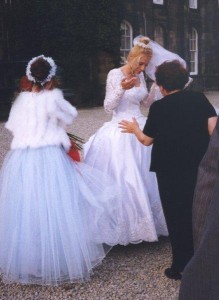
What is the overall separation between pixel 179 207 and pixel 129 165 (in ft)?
2.99

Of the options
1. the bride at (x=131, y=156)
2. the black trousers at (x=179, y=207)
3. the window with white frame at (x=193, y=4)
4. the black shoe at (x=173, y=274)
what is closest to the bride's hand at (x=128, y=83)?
the bride at (x=131, y=156)

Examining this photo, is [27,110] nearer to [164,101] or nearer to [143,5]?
[164,101]

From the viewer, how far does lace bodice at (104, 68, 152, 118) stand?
13.6 feet

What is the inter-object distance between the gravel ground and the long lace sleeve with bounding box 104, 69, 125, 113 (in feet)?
4.10

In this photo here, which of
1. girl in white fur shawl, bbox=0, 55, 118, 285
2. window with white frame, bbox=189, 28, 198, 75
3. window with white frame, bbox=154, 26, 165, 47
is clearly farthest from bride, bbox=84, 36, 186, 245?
window with white frame, bbox=189, 28, 198, 75

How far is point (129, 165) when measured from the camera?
4078 millimetres

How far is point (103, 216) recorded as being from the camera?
3.82 meters

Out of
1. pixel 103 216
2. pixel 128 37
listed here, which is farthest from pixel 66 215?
pixel 128 37

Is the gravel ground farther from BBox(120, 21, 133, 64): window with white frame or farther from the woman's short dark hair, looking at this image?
BBox(120, 21, 133, 64): window with white frame

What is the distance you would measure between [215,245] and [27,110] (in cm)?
240

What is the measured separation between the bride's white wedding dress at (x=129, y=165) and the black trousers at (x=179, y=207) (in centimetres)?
56

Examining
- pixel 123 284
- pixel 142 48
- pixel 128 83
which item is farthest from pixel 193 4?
pixel 123 284

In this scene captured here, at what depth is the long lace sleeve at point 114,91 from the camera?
13.6 feet

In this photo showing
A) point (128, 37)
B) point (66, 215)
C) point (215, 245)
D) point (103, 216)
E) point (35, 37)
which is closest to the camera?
point (215, 245)
